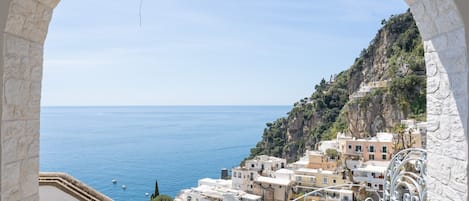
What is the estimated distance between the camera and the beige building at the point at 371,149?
1671 centimetres

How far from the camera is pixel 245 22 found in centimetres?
4075

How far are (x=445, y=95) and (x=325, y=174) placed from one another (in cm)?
1421

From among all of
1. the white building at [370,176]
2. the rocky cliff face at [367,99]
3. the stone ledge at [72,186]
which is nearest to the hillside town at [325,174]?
the white building at [370,176]

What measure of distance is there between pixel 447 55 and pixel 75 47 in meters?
20.8

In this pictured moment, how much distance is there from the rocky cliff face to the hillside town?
11.9ft

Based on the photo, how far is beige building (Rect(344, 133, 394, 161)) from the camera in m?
16.7

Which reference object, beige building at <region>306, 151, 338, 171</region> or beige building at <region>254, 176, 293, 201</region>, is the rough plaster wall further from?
beige building at <region>306, 151, 338, 171</region>

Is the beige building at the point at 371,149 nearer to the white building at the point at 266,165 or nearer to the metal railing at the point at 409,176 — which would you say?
the white building at the point at 266,165

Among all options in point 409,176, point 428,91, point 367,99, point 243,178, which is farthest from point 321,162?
point 428,91

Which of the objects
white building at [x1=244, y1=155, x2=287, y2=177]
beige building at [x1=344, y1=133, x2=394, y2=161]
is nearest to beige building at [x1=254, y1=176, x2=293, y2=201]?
white building at [x1=244, y1=155, x2=287, y2=177]

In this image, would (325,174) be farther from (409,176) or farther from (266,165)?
(409,176)

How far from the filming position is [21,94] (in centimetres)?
150

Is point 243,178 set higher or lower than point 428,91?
lower

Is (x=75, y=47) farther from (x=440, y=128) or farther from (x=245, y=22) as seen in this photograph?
(x=245, y=22)
